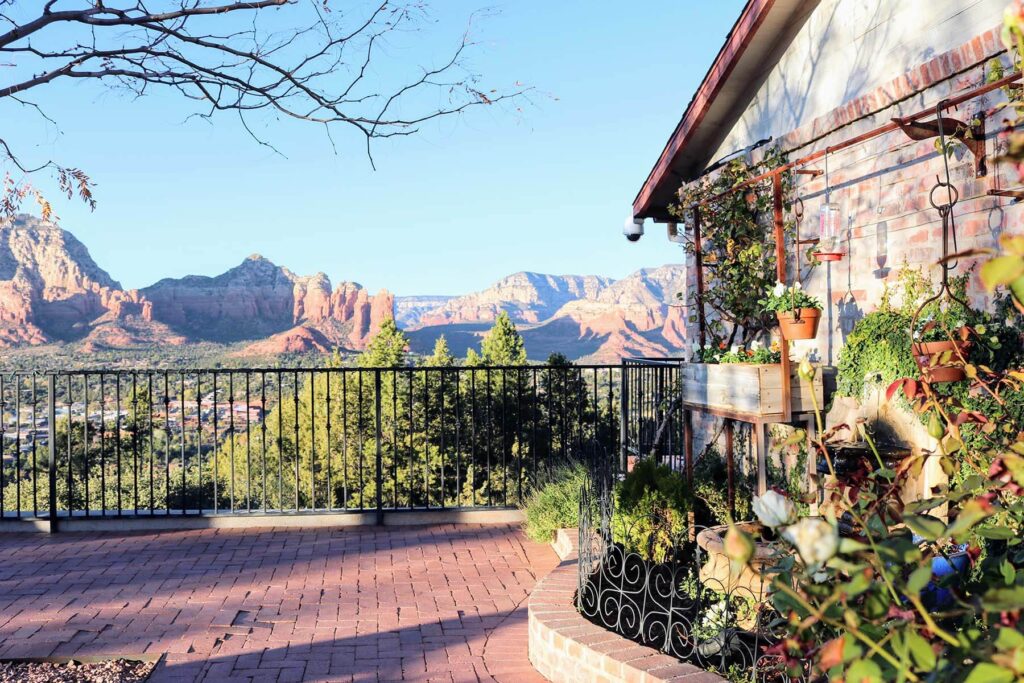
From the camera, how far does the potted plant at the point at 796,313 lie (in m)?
4.71

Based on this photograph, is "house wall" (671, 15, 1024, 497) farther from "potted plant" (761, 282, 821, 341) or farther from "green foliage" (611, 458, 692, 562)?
"green foliage" (611, 458, 692, 562)

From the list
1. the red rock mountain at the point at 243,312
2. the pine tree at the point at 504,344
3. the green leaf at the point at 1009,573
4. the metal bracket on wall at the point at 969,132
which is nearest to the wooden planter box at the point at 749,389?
the metal bracket on wall at the point at 969,132

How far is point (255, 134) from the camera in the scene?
156 inches

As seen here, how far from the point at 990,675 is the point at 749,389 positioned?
3.59 meters

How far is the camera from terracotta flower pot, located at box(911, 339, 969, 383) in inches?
142

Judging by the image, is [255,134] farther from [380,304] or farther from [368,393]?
[380,304]

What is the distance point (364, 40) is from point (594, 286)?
118 m

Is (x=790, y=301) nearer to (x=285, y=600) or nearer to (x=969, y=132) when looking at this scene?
(x=969, y=132)

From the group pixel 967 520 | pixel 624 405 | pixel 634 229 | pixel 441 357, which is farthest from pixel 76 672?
pixel 441 357

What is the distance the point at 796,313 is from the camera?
15.5 feet

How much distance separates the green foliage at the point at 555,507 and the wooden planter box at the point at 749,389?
1.16 meters

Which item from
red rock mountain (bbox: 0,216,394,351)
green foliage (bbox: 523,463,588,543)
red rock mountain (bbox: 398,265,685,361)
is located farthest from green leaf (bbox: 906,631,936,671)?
red rock mountain (bbox: 0,216,394,351)

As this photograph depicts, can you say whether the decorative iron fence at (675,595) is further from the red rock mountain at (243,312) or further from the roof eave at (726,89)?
the red rock mountain at (243,312)

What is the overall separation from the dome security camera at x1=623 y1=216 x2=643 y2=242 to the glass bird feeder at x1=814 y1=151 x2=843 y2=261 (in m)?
4.08
